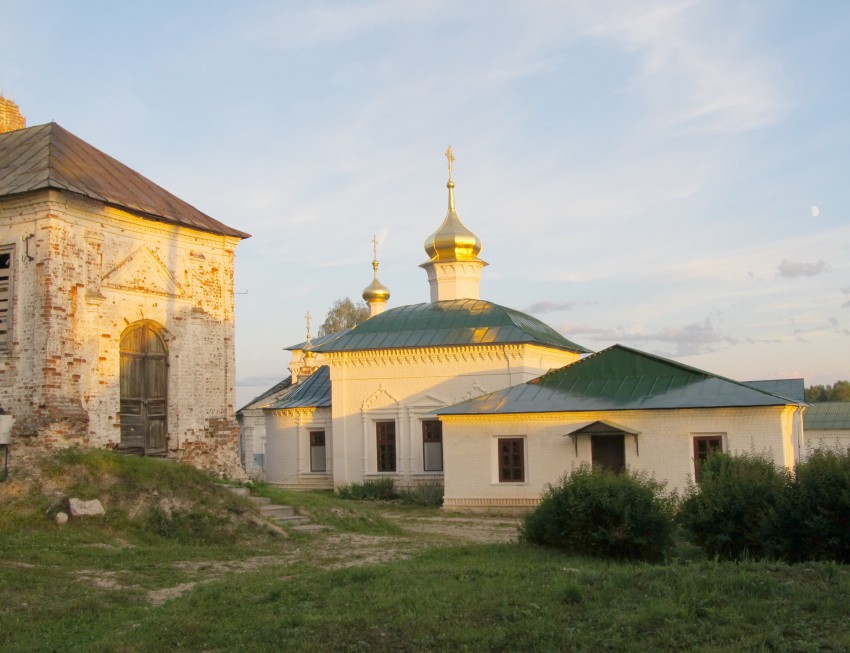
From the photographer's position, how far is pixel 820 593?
7.96 m

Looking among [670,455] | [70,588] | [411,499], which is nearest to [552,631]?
[70,588]

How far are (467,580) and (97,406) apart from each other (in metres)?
8.91

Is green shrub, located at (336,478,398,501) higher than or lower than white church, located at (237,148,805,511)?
lower

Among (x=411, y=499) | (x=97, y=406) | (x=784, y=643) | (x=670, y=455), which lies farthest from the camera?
(x=411, y=499)

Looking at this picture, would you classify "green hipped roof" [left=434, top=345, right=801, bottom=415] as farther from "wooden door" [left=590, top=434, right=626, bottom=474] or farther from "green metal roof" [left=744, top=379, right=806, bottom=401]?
"green metal roof" [left=744, top=379, right=806, bottom=401]

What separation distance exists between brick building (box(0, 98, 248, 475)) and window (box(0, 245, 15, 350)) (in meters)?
0.03

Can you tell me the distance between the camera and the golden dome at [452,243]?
3106 centimetres

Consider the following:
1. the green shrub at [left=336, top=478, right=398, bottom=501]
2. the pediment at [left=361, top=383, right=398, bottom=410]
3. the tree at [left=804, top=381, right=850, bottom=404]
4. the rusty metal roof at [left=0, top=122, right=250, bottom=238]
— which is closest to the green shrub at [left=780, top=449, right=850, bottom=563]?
the rusty metal roof at [left=0, top=122, right=250, bottom=238]

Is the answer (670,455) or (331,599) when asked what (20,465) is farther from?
(670,455)

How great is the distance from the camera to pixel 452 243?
Answer: 31047 mm

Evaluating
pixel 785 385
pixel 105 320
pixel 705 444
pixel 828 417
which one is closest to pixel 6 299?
pixel 105 320

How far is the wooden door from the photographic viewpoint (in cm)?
2236

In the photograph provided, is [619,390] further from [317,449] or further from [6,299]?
[6,299]

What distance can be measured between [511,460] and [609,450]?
2.50 m
